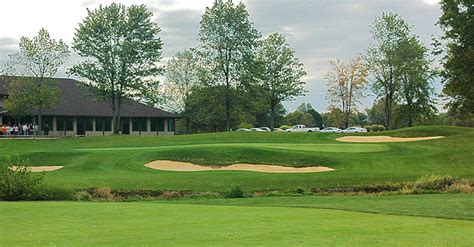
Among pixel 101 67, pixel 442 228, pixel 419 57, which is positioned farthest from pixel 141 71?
pixel 442 228

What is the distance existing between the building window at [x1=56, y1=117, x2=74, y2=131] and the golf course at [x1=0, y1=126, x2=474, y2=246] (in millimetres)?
21695

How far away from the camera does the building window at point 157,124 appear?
87.5m

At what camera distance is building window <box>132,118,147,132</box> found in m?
85.8

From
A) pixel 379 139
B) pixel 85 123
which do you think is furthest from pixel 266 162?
pixel 85 123

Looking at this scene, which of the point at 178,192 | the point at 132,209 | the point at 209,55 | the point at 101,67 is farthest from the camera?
the point at 209,55

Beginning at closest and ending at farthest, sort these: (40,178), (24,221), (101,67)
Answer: (24,221) < (40,178) < (101,67)

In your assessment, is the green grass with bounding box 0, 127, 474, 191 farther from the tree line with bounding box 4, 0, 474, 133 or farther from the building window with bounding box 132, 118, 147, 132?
the building window with bounding box 132, 118, 147, 132

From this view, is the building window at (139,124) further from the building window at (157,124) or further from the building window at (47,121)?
the building window at (47,121)

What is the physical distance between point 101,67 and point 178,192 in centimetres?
4186

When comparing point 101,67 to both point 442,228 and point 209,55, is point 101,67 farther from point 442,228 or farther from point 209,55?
point 442,228

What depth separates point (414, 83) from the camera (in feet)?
264

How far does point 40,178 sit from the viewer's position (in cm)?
2688

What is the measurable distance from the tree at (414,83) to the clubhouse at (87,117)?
33678 millimetres

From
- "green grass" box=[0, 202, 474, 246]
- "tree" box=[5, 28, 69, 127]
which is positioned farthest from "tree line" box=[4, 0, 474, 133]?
"green grass" box=[0, 202, 474, 246]
